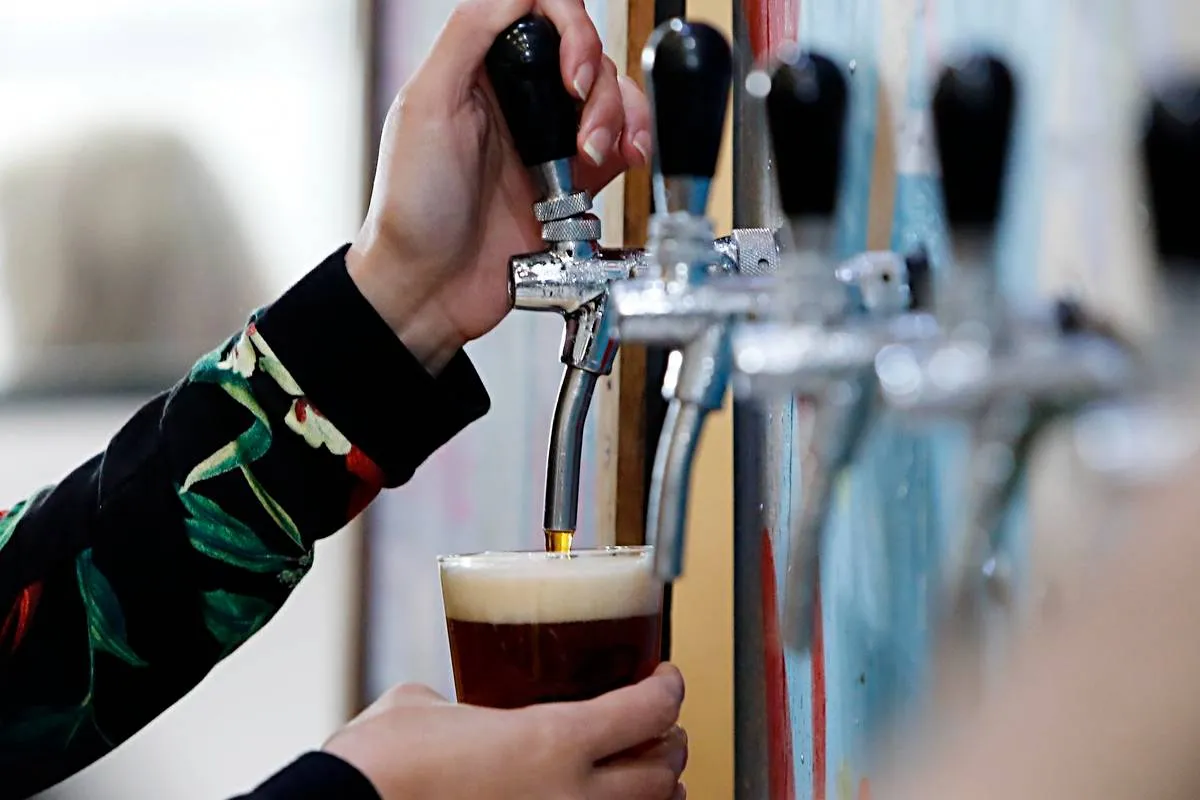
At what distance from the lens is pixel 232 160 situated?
147 cm

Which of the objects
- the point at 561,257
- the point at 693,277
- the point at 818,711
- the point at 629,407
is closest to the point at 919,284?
the point at 693,277

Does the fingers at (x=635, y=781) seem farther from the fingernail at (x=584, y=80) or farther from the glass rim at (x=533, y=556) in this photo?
the fingernail at (x=584, y=80)

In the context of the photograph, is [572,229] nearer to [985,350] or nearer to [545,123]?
[545,123]

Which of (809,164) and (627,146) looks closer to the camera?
(809,164)

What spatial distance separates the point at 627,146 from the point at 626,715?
0.34 m

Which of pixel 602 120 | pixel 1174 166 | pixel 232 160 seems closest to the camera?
pixel 1174 166

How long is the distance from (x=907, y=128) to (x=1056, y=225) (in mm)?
153

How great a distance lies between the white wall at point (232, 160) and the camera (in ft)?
4.64

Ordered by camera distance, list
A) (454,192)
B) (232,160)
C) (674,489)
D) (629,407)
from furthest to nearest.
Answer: (232,160), (629,407), (454,192), (674,489)

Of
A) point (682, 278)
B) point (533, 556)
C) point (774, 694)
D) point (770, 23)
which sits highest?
point (770, 23)

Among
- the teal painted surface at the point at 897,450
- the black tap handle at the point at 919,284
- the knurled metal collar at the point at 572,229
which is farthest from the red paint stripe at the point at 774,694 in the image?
the black tap handle at the point at 919,284

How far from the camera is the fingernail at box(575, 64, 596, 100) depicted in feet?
1.90

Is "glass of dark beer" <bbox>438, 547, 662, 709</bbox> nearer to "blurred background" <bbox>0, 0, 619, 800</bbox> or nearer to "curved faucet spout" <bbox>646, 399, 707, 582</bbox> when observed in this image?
"curved faucet spout" <bbox>646, 399, 707, 582</bbox>

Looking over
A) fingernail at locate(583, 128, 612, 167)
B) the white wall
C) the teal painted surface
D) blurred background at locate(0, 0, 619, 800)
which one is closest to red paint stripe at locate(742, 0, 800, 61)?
the teal painted surface
